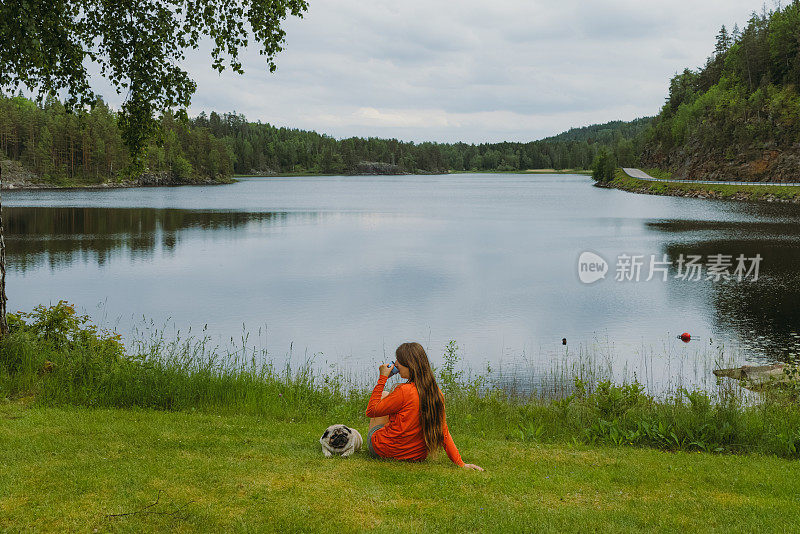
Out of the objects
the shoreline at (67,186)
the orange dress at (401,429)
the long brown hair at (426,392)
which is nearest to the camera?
the long brown hair at (426,392)

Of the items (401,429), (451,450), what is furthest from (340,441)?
(451,450)

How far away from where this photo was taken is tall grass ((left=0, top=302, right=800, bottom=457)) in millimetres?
9133

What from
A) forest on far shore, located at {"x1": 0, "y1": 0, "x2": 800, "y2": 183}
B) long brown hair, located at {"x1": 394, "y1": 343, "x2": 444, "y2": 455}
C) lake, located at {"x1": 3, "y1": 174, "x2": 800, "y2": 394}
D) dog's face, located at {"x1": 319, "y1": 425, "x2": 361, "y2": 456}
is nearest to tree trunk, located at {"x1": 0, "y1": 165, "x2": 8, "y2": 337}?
dog's face, located at {"x1": 319, "y1": 425, "x2": 361, "y2": 456}

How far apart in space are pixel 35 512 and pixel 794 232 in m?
51.4

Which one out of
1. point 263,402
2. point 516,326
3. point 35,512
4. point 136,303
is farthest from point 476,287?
point 35,512

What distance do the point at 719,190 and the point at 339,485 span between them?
316 ft

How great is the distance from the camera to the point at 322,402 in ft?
37.4

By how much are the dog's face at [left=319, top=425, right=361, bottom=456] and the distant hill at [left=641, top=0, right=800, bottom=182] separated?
3801 inches

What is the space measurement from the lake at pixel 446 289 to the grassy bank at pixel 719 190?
27.1 meters

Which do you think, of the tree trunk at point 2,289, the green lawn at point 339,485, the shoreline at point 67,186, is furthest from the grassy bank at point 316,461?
the shoreline at point 67,186

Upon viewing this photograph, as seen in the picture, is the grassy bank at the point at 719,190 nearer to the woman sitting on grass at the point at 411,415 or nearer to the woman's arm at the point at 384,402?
the woman sitting on grass at the point at 411,415

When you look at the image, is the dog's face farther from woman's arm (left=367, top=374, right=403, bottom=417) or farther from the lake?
the lake

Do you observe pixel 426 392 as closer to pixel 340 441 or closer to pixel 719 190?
pixel 340 441

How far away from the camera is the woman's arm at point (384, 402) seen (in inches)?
281
